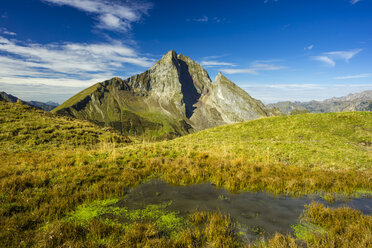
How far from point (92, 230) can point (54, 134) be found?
2205 centimetres

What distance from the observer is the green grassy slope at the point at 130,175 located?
5602 millimetres

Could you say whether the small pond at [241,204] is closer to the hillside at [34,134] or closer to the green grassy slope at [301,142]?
the green grassy slope at [301,142]

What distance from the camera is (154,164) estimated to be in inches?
524

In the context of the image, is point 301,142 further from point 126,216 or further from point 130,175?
point 126,216

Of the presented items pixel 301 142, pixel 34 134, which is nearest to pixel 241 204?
pixel 301 142

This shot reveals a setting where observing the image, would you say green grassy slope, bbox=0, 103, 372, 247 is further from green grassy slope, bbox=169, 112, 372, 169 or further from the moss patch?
the moss patch

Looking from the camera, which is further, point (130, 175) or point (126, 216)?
point (130, 175)

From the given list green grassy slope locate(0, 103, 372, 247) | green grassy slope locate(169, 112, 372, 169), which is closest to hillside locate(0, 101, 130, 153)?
green grassy slope locate(0, 103, 372, 247)

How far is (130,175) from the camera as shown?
11062mm

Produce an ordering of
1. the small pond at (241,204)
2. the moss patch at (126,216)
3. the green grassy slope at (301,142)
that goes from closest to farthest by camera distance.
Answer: the moss patch at (126,216) < the small pond at (241,204) < the green grassy slope at (301,142)

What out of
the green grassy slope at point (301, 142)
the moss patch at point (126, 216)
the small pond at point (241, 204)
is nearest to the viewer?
the moss patch at point (126, 216)

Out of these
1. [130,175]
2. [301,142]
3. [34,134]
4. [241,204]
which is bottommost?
[241,204]

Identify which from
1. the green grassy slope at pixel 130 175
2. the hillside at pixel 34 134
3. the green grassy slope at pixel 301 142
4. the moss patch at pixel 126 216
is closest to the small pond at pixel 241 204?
the moss patch at pixel 126 216

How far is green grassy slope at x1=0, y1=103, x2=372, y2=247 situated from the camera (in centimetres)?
560
